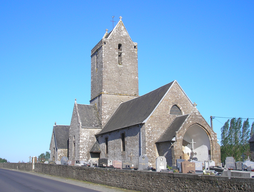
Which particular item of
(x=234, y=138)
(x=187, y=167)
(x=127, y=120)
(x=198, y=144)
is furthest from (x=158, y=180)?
Answer: (x=234, y=138)

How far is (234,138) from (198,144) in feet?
84.8

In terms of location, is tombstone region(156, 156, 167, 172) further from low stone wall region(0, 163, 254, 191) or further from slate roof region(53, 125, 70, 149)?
slate roof region(53, 125, 70, 149)

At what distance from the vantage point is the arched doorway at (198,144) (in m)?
22.2

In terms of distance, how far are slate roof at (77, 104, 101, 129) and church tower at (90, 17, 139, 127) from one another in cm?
80

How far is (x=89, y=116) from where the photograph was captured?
32500mm

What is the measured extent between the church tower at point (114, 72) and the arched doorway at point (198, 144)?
10.9 m

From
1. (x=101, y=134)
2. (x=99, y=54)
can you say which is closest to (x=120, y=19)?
(x=99, y=54)

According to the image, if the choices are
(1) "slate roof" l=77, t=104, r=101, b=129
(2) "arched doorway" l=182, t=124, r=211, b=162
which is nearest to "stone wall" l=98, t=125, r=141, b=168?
(1) "slate roof" l=77, t=104, r=101, b=129

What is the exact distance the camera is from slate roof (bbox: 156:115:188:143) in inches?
842

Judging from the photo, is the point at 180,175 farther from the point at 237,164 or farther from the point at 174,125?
the point at 174,125

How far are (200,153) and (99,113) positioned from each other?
44.3 feet

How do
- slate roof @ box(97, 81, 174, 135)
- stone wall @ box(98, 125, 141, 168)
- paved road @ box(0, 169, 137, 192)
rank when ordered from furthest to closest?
slate roof @ box(97, 81, 174, 135)
stone wall @ box(98, 125, 141, 168)
paved road @ box(0, 169, 137, 192)

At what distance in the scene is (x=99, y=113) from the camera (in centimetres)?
3253

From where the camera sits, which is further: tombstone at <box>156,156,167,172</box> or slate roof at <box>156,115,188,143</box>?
slate roof at <box>156,115,188,143</box>
